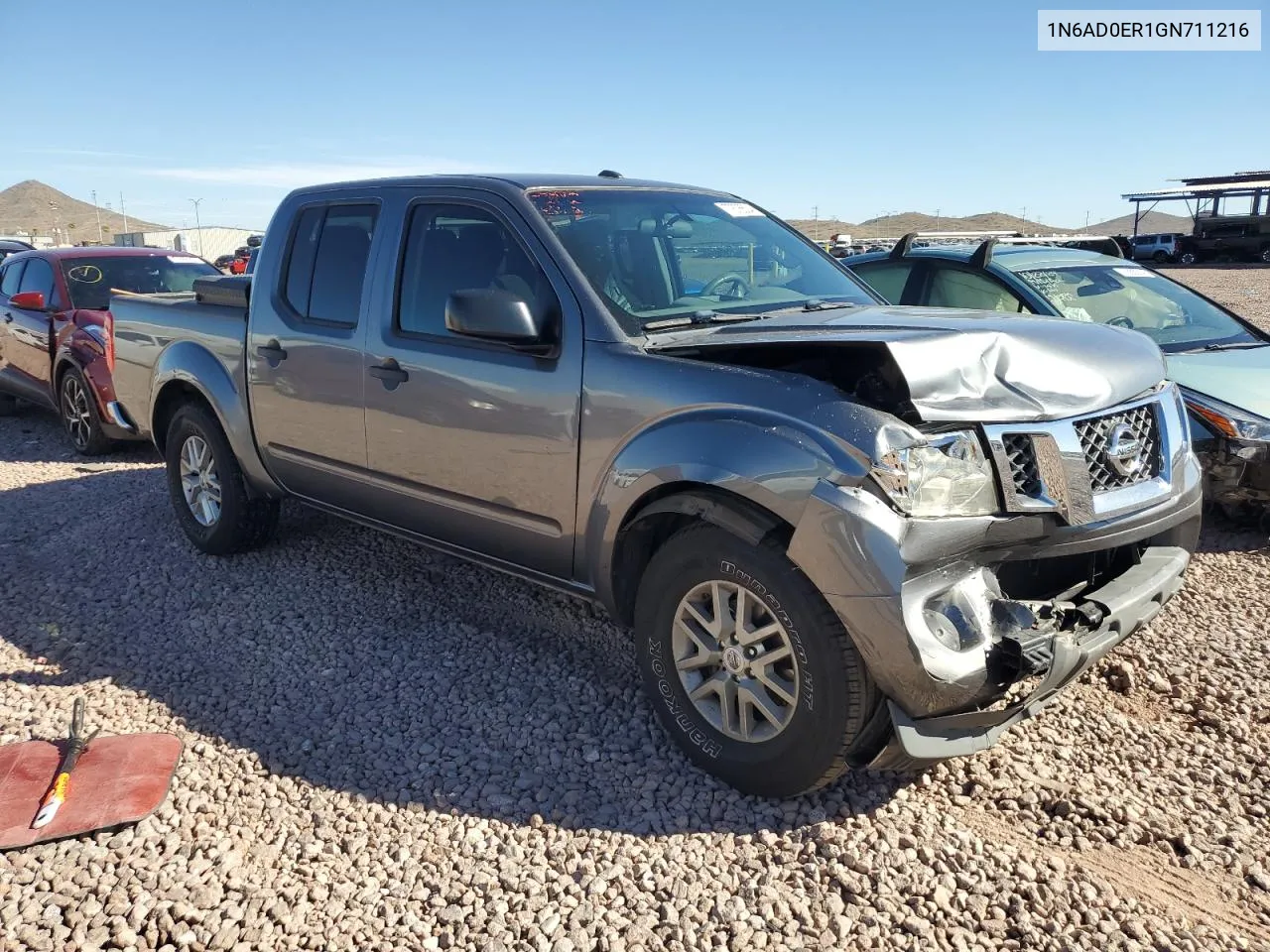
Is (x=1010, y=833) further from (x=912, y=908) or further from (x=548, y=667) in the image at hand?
(x=548, y=667)

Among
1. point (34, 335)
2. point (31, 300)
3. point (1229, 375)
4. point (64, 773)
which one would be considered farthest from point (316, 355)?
point (34, 335)

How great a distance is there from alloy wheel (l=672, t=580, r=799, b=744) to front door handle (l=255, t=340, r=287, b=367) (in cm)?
264

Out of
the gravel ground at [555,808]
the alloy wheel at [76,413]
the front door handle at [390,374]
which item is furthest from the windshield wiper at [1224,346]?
the alloy wheel at [76,413]

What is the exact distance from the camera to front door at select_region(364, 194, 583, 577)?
357 cm

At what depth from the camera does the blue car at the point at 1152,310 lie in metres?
5.08

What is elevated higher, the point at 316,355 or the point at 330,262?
the point at 330,262

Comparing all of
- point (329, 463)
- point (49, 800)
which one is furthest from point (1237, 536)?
point (49, 800)

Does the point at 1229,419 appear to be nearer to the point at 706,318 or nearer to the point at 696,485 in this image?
the point at 706,318

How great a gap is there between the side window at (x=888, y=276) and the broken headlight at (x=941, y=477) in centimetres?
393

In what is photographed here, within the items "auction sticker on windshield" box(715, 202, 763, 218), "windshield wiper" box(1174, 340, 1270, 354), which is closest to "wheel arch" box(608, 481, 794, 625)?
"auction sticker on windshield" box(715, 202, 763, 218)

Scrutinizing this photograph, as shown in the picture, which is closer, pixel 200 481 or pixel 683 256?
pixel 683 256

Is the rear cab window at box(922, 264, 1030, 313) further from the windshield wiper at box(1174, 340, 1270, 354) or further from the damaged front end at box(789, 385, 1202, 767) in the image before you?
the damaged front end at box(789, 385, 1202, 767)

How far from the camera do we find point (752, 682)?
3.05 m

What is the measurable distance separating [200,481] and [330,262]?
175cm
